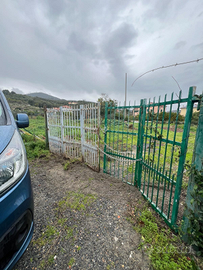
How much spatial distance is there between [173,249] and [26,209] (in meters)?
1.90

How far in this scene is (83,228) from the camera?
196cm

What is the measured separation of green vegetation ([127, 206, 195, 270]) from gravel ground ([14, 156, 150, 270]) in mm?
113

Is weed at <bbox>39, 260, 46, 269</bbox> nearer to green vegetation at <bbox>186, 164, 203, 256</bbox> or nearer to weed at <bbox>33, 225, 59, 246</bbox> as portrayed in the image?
weed at <bbox>33, 225, 59, 246</bbox>

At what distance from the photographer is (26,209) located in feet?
3.85

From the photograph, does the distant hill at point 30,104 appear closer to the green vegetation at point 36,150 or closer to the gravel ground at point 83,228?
the green vegetation at point 36,150

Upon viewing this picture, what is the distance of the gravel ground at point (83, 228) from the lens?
59.8 inches

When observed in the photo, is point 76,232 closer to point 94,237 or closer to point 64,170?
point 94,237

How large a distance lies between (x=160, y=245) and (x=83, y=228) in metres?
1.14

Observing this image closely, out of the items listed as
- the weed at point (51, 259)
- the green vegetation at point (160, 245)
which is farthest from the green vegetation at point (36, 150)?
the green vegetation at point (160, 245)

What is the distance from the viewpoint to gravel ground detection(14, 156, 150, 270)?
152 cm

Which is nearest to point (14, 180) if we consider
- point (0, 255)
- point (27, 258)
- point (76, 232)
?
point (0, 255)

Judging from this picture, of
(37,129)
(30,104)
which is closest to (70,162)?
(37,129)

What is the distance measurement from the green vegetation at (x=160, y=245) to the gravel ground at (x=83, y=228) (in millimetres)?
113

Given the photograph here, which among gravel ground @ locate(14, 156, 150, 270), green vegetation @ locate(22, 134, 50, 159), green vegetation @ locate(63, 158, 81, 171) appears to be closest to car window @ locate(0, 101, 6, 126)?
gravel ground @ locate(14, 156, 150, 270)
